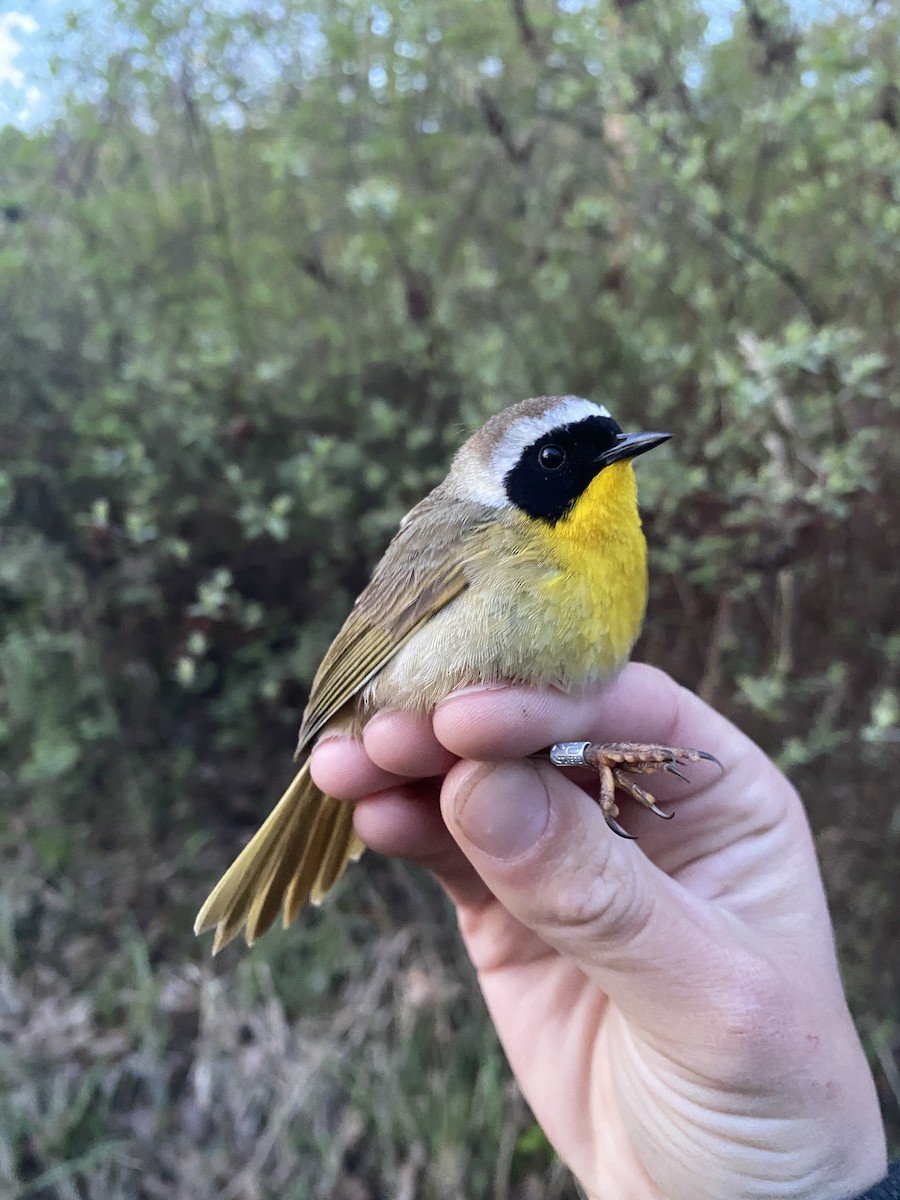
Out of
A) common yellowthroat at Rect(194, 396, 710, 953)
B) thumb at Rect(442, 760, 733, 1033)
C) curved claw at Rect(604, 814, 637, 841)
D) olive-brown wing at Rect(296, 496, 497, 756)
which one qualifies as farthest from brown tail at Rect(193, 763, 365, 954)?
curved claw at Rect(604, 814, 637, 841)

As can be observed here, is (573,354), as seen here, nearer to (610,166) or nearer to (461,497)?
(610,166)

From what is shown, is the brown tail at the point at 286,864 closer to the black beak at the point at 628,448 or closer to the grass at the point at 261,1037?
the grass at the point at 261,1037

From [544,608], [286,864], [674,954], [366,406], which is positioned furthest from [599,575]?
[366,406]

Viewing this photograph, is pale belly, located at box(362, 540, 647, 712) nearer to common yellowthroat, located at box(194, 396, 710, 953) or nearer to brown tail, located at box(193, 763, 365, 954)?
common yellowthroat, located at box(194, 396, 710, 953)

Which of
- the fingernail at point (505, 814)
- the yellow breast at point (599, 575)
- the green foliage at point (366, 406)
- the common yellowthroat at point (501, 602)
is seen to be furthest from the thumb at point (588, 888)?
the green foliage at point (366, 406)

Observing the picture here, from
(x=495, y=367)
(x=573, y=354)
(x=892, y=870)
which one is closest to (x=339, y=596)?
(x=495, y=367)

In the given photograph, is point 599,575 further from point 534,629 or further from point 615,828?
point 615,828

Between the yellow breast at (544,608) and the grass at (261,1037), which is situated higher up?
the yellow breast at (544,608)

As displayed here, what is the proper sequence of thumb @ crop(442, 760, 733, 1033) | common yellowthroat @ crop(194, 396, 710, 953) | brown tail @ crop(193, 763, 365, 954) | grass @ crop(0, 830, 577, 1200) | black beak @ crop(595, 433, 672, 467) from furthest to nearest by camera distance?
grass @ crop(0, 830, 577, 1200), brown tail @ crop(193, 763, 365, 954), black beak @ crop(595, 433, 672, 467), common yellowthroat @ crop(194, 396, 710, 953), thumb @ crop(442, 760, 733, 1033)
